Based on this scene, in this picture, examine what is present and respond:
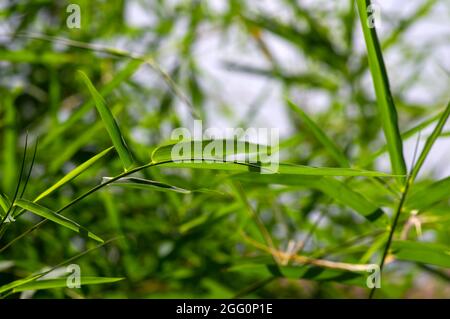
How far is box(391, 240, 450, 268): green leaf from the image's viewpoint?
0.47 m

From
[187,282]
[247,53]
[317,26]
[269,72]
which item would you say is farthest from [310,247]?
[247,53]

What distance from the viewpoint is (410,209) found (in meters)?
0.50

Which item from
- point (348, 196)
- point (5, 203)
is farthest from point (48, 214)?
point (348, 196)

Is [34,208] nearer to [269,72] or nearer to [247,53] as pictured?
[269,72]

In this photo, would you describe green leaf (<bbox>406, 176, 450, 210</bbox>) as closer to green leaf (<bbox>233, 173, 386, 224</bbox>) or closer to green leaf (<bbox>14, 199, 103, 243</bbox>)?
green leaf (<bbox>233, 173, 386, 224</bbox>)

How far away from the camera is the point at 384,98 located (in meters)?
0.44

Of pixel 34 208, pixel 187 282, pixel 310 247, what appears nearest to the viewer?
pixel 34 208

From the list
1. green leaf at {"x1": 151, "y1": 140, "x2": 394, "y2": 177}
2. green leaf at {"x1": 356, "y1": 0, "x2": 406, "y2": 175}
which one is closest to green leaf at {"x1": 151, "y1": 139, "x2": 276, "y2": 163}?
green leaf at {"x1": 151, "y1": 140, "x2": 394, "y2": 177}

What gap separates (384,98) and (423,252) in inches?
6.0

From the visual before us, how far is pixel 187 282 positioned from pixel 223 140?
42 cm

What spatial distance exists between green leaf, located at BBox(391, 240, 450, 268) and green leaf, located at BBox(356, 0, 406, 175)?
0.08m

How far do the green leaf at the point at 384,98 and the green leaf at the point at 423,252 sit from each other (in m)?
0.08

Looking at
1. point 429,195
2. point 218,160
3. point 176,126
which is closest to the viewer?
point 218,160

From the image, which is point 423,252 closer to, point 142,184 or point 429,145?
point 429,145
